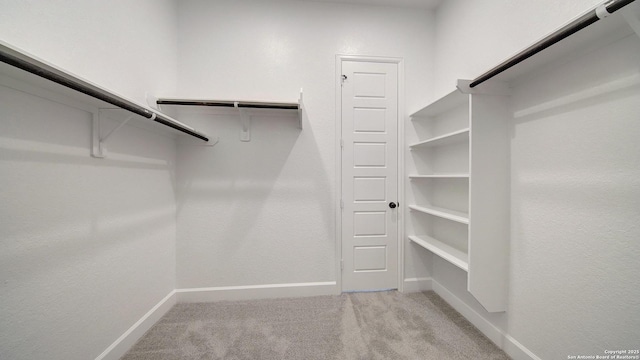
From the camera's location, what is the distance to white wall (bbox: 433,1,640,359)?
2.92 feet

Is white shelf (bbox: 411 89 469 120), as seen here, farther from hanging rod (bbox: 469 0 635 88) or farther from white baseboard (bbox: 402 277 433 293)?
white baseboard (bbox: 402 277 433 293)

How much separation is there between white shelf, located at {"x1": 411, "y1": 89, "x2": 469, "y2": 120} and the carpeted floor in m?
1.79

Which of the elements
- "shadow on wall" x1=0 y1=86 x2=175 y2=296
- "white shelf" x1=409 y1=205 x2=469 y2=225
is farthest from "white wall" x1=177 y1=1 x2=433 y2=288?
"white shelf" x1=409 y1=205 x2=469 y2=225

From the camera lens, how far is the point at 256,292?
197 cm

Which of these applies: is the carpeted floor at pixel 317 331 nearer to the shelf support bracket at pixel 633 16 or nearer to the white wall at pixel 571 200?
the white wall at pixel 571 200

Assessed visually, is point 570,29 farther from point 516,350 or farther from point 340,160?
point 516,350

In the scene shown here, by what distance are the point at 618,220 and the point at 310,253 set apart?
1.93 metres

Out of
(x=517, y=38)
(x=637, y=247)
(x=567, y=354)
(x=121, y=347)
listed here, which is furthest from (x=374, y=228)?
(x=121, y=347)

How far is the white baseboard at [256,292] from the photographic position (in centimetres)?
192

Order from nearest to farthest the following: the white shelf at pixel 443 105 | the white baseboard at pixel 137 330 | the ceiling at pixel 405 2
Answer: the white baseboard at pixel 137 330 → the white shelf at pixel 443 105 → the ceiling at pixel 405 2

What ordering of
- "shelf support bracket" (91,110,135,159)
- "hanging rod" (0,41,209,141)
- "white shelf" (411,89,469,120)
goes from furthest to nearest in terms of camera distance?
"white shelf" (411,89,469,120) → "shelf support bracket" (91,110,135,159) → "hanging rod" (0,41,209,141)

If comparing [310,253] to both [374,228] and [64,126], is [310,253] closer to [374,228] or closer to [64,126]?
[374,228]

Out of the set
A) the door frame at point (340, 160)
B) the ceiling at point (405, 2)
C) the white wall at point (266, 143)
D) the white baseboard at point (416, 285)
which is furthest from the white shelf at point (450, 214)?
the ceiling at point (405, 2)

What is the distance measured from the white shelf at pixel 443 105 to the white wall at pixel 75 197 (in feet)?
7.56
